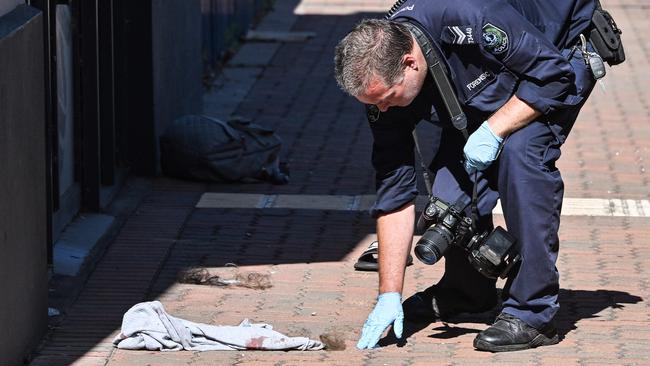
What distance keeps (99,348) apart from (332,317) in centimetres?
104

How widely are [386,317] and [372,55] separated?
105 cm

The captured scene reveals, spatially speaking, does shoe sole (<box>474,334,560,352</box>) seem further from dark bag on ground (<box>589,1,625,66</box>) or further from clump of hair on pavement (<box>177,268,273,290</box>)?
clump of hair on pavement (<box>177,268,273,290</box>)

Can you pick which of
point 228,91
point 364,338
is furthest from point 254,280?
point 228,91

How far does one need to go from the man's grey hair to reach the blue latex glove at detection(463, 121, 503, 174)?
1.42ft

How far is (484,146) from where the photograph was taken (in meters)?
5.40

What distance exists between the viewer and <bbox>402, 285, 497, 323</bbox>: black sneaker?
6.04 metres

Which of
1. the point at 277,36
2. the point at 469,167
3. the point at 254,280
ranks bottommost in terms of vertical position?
the point at 277,36

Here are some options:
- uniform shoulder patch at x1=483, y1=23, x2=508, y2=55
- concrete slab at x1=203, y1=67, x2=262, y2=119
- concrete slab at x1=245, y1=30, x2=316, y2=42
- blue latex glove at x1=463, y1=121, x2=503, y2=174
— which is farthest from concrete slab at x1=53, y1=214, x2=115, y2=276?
concrete slab at x1=245, y1=30, x2=316, y2=42

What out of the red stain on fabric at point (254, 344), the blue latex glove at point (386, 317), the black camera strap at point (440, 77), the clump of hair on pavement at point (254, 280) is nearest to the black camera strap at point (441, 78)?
the black camera strap at point (440, 77)

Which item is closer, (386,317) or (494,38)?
(494,38)

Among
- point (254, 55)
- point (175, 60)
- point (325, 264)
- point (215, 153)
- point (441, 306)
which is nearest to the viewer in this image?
point (441, 306)

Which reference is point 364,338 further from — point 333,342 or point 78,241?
point 78,241

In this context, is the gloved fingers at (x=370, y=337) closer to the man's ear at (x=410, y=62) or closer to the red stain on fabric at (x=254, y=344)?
the red stain on fabric at (x=254, y=344)

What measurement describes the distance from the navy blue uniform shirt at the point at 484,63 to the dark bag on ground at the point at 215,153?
313 centimetres
